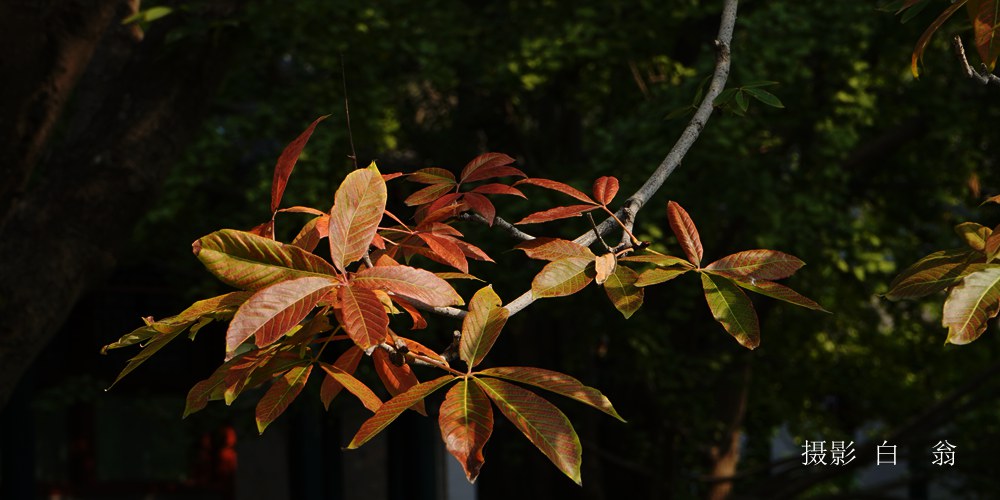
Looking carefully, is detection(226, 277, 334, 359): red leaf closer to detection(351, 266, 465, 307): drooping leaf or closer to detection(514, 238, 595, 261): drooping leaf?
detection(351, 266, 465, 307): drooping leaf

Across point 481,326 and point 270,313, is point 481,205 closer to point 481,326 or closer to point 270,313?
point 481,326

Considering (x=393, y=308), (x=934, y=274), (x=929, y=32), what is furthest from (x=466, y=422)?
(x=929, y=32)

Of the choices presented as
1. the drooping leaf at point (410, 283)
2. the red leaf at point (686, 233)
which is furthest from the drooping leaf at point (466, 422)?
the red leaf at point (686, 233)

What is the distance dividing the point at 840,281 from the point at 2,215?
294 inches

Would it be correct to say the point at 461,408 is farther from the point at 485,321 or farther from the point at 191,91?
the point at 191,91

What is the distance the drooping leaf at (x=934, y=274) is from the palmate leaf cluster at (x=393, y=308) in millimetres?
204

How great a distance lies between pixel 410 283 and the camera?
154 cm

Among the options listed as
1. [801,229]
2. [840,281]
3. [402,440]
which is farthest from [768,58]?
[402,440]

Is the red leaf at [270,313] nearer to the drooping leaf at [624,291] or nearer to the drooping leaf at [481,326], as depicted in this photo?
the drooping leaf at [481,326]

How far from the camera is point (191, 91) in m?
5.84

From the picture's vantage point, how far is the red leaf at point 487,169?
2.06 meters

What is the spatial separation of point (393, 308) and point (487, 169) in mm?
478

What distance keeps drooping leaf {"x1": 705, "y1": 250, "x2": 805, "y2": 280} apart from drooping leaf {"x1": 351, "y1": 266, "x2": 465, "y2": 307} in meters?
0.46

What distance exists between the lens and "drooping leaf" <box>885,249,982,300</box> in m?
1.82
